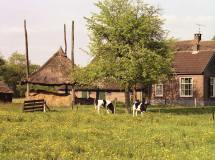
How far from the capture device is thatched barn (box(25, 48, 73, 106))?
60938mm

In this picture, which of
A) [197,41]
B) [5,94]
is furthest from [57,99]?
[197,41]

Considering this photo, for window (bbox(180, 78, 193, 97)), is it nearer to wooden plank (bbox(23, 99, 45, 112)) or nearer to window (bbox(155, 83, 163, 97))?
window (bbox(155, 83, 163, 97))

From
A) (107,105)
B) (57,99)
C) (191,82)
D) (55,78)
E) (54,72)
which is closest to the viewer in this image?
(107,105)

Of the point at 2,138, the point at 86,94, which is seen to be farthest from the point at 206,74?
the point at 2,138

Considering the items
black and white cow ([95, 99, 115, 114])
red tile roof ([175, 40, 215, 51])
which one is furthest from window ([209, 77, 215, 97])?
black and white cow ([95, 99, 115, 114])

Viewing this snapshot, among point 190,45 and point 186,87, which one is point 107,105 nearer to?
point 186,87

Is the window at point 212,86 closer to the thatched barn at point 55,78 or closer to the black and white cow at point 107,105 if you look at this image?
the thatched barn at point 55,78

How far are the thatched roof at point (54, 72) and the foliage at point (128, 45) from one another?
14375mm

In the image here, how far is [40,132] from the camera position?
25.7 meters

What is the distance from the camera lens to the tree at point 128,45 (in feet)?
151

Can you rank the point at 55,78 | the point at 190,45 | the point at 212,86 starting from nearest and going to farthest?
the point at 55,78, the point at 212,86, the point at 190,45

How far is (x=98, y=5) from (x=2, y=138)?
88.2ft

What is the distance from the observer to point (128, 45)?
4675 centimetres

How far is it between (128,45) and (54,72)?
1867 centimetres
